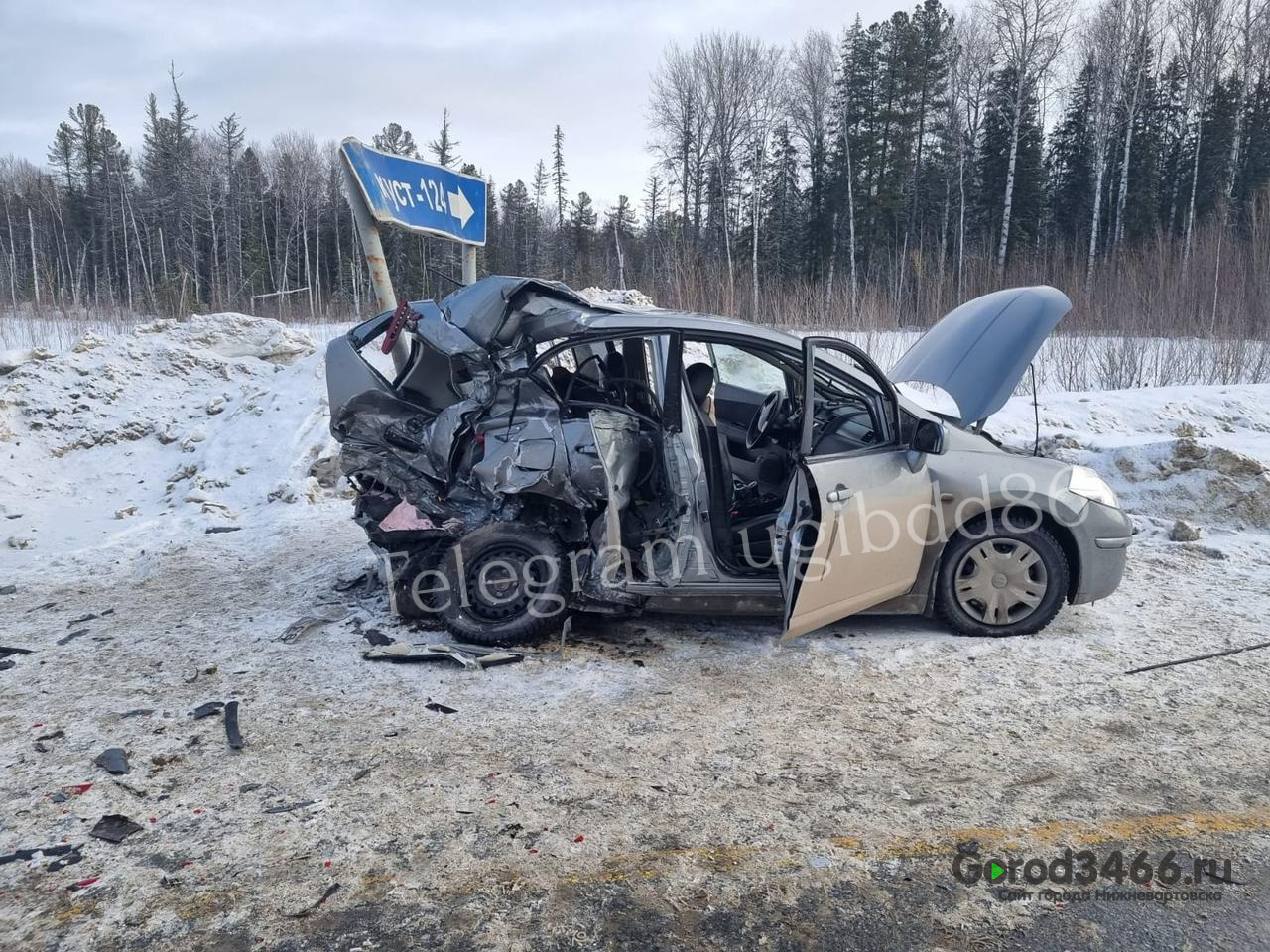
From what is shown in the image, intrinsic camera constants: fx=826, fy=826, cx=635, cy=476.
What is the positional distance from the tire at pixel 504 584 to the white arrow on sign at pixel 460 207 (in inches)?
134

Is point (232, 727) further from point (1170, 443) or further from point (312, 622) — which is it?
point (1170, 443)

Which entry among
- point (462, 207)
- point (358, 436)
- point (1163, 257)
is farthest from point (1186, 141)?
point (358, 436)

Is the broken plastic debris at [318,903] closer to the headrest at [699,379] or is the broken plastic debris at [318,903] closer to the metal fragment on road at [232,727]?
the metal fragment on road at [232,727]

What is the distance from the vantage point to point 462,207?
6965 millimetres

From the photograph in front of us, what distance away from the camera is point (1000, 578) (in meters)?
4.71

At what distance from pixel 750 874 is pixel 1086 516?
10.2ft

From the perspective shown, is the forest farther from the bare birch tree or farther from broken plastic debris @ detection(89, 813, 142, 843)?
broken plastic debris @ detection(89, 813, 142, 843)

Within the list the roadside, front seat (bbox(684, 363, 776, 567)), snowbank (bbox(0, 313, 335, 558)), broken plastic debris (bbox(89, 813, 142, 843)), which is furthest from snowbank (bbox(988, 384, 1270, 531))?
snowbank (bbox(0, 313, 335, 558))

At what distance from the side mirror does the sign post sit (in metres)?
3.30

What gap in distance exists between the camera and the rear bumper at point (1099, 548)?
184 inches

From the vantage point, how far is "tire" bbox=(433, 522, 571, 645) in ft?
15.2

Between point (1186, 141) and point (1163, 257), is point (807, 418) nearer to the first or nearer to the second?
point (1163, 257)

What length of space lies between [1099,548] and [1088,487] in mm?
360

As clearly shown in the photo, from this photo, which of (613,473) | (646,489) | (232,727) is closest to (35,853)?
(232,727)
